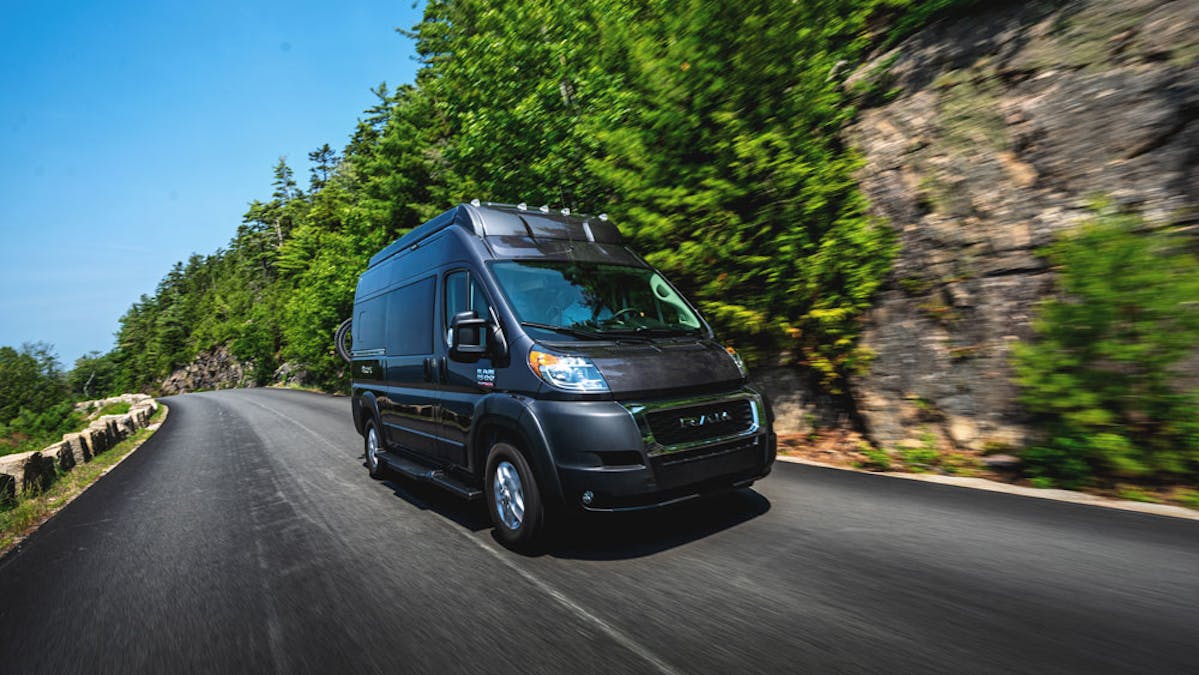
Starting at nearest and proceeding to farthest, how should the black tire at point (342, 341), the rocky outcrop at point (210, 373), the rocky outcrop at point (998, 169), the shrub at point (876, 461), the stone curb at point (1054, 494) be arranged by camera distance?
the stone curb at point (1054, 494) < the rocky outcrop at point (998, 169) < the shrub at point (876, 461) < the black tire at point (342, 341) < the rocky outcrop at point (210, 373)

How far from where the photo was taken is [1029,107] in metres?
6.36

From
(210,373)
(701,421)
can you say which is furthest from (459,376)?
(210,373)

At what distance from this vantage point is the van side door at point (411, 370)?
555cm

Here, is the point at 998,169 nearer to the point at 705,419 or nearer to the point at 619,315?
the point at 619,315

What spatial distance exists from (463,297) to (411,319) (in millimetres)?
1274

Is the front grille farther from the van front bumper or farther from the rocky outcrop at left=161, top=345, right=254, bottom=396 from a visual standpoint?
the rocky outcrop at left=161, top=345, right=254, bottom=396

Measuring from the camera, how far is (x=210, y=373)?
7881cm

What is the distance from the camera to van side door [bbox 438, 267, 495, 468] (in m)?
4.62

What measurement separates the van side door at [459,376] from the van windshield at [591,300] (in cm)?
31

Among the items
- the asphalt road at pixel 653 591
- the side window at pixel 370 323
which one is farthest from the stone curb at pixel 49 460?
the side window at pixel 370 323

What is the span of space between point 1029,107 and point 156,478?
12.0 metres

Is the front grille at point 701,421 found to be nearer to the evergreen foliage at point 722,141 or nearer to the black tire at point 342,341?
the evergreen foliage at point 722,141

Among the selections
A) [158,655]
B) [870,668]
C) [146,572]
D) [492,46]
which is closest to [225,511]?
[146,572]

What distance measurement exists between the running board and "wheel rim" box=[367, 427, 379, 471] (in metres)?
0.40
